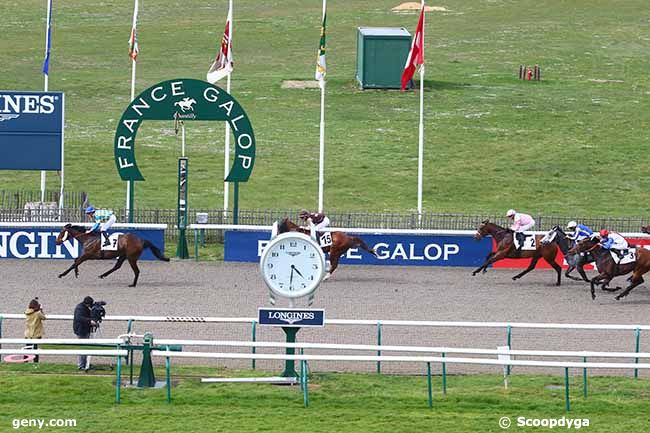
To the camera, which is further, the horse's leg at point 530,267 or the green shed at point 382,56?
the green shed at point 382,56

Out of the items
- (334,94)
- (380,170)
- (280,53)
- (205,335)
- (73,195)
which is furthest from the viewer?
(280,53)

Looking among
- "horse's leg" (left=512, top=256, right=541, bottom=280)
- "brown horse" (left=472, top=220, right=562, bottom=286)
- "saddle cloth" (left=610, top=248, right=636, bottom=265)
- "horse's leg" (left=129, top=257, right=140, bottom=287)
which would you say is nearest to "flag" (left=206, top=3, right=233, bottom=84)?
"horse's leg" (left=129, top=257, right=140, bottom=287)

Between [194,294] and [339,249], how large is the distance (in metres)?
3.49

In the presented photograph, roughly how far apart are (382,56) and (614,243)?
84.5 ft

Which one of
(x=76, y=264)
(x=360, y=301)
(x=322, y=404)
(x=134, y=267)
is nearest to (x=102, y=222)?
(x=76, y=264)

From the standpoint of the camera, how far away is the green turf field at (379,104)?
4362 cm

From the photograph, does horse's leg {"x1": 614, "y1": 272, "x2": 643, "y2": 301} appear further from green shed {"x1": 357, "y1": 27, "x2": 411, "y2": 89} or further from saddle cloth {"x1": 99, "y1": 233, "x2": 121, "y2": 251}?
green shed {"x1": 357, "y1": 27, "x2": 411, "y2": 89}

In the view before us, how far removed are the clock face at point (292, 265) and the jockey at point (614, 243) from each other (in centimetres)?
1047

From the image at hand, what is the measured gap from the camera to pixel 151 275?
29812 mm

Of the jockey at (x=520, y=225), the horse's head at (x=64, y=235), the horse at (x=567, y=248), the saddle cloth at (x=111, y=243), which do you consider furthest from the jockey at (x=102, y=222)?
the horse at (x=567, y=248)

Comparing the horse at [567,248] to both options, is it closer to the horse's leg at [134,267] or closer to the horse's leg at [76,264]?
the horse's leg at [134,267]

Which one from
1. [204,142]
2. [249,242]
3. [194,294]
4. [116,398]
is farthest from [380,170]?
[116,398]

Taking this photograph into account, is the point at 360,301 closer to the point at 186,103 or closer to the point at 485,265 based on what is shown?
the point at 485,265

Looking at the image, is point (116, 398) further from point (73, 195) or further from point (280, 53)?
point (280, 53)
